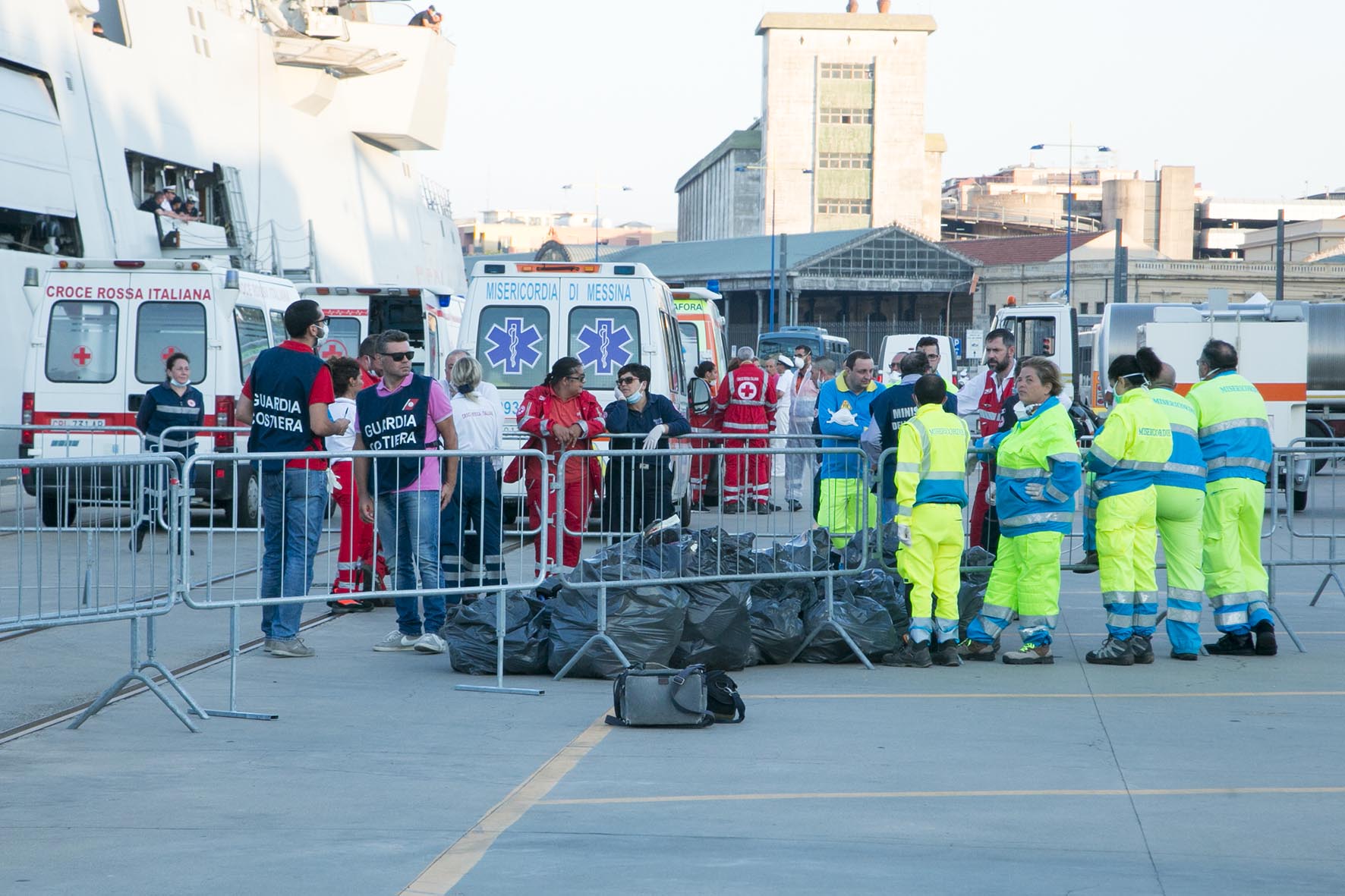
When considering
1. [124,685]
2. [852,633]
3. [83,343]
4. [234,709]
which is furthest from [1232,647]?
[83,343]

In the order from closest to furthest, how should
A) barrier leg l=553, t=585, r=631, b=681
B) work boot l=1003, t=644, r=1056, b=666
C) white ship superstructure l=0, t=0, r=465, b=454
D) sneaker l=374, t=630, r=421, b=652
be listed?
barrier leg l=553, t=585, r=631, b=681 → work boot l=1003, t=644, r=1056, b=666 → sneaker l=374, t=630, r=421, b=652 → white ship superstructure l=0, t=0, r=465, b=454

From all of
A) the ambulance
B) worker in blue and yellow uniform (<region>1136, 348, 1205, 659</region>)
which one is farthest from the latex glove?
the ambulance

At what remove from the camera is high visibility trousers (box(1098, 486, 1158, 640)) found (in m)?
8.66

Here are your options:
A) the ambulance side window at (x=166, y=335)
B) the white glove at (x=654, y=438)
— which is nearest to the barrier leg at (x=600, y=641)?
the white glove at (x=654, y=438)

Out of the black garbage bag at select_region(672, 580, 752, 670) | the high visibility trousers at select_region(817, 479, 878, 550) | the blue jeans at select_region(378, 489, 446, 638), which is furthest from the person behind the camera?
the high visibility trousers at select_region(817, 479, 878, 550)

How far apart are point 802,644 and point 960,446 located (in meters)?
1.45

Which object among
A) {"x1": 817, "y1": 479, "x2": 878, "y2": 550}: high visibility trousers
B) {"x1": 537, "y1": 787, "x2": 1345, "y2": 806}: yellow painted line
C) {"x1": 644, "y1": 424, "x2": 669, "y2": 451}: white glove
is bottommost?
{"x1": 537, "y1": 787, "x2": 1345, "y2": 806}: yellow painted line

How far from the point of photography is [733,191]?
344 feet

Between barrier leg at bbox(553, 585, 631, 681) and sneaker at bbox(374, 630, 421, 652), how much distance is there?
133 centimetres

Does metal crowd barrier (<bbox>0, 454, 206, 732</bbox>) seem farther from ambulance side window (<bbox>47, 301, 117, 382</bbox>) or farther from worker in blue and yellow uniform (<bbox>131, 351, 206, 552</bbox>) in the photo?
ambulance side window (<bbox>47, 301, 117, 382</bbox>)

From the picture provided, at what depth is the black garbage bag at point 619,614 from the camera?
7.97 meters

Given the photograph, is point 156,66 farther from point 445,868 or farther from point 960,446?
point 445,868

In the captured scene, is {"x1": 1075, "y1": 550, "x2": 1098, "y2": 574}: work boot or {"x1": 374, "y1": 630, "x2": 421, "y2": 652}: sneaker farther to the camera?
{"x1": 1075, "y1": 550, "x2": 1098, "y2": 574}: work boot

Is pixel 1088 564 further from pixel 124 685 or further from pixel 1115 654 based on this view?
pixel 124 685
